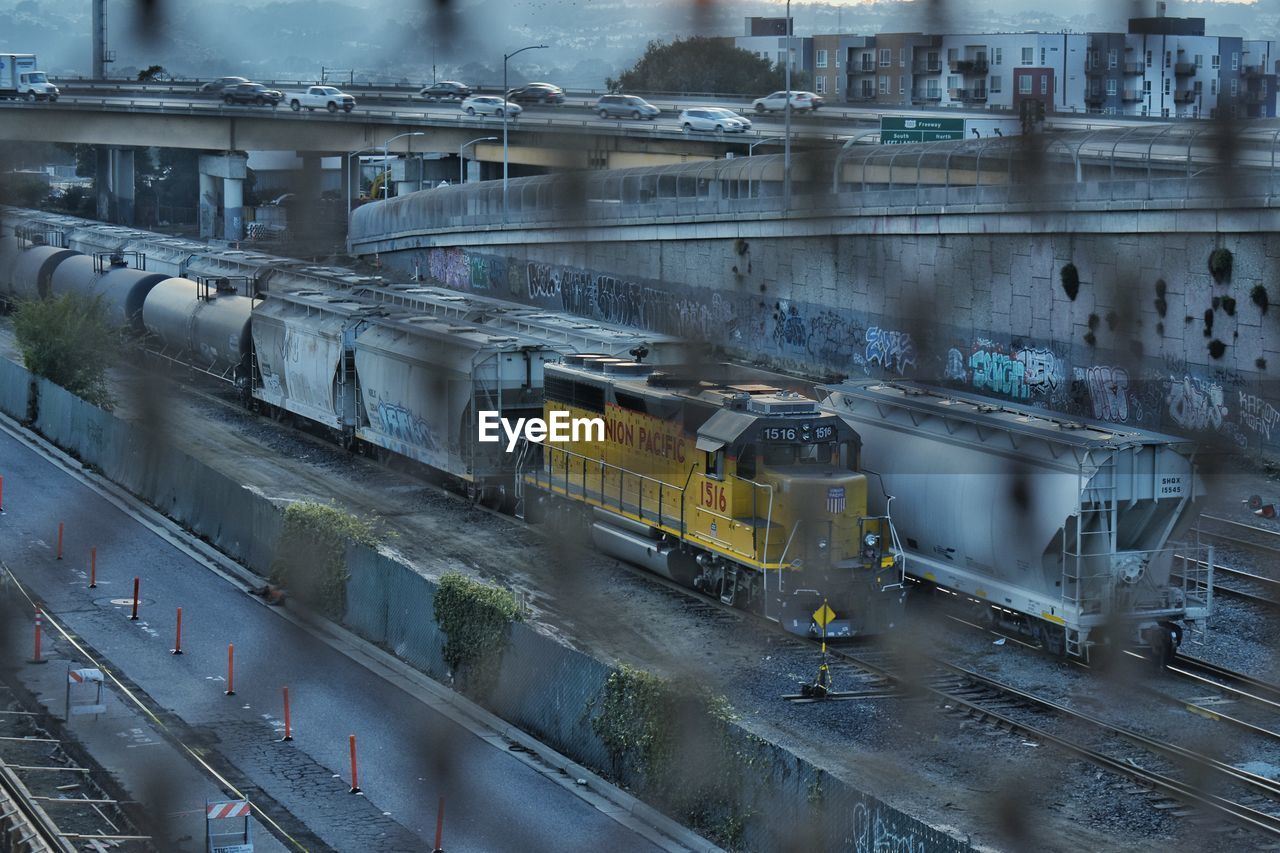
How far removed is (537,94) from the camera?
2.92 meters

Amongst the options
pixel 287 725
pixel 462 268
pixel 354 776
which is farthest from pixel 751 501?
pixel 462 268

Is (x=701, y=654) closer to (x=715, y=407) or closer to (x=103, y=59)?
(x=715, y=407)

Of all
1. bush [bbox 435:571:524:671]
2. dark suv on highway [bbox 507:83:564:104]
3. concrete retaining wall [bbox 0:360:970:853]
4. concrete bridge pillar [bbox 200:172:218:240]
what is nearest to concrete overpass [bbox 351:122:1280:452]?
dark suv on highway [bbox 507:83:564:104]

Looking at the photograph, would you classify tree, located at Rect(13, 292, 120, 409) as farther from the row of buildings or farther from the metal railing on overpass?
the row of buildings

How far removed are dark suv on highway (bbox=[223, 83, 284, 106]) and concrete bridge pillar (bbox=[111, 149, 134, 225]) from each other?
3.12 meters

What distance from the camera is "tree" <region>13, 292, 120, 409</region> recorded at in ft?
63.6

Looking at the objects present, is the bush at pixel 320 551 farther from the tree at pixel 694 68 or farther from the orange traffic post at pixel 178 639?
the tree at pixel 694 68

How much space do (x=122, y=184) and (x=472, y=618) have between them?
4.81 m

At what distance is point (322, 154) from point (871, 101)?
2.88ft

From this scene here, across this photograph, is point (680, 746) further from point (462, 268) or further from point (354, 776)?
point (462, 268)

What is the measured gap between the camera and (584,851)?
8.70 metres

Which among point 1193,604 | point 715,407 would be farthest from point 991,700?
point 715,407

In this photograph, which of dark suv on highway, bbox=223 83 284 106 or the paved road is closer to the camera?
dark suv on highway, bbox=223 83 284 106

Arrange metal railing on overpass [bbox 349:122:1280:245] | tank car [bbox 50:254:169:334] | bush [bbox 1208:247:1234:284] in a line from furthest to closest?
1. tank car [bbox 50:254:169:334]
2. bush [bbox 1208:247:1234:284]
3. metal railing on overpass [bbox 349:122:1280:245]
